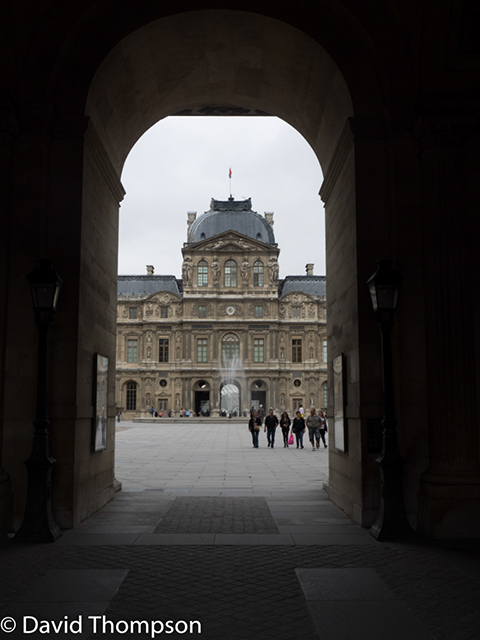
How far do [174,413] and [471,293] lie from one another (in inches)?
2276

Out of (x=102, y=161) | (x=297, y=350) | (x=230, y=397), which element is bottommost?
(x=230, y=397)

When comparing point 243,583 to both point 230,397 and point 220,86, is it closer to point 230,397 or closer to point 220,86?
point 220,86

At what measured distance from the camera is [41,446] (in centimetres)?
714

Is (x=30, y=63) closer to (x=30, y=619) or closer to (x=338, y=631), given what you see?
(x=30, y=619)

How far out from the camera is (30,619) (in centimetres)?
449

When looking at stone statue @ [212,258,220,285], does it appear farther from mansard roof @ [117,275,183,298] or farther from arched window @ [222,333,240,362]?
mansard roof @ [117,275,183,298]

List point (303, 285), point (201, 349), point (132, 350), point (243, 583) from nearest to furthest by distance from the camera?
point (243, 583), point (201, 349), point (132, 350), point (303, 285)

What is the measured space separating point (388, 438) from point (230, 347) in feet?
187

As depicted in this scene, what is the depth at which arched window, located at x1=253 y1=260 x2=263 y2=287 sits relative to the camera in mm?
64562

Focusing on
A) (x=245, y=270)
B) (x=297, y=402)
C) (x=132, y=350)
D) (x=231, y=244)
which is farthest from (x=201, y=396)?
(x=231, y=244)

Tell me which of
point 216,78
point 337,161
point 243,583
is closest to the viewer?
point 243,583

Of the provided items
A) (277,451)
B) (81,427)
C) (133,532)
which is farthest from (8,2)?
(277,451)

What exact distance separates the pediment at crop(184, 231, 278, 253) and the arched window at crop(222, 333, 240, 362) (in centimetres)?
914

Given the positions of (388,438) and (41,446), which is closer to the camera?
(41,446)
